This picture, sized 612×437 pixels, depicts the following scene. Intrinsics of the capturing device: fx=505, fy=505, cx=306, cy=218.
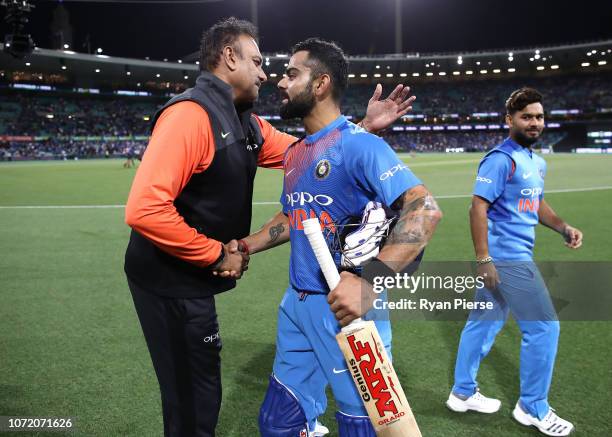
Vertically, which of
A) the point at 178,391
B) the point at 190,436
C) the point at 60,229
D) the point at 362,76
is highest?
the point at 362,76

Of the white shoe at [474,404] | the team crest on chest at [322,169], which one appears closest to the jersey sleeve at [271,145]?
the team crest on chest at [322,169]

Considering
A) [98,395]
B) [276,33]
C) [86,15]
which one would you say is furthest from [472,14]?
[98,395]

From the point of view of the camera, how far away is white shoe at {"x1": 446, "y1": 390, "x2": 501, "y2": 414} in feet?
13.1

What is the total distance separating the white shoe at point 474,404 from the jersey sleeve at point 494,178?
1.59m

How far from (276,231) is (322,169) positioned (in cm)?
80

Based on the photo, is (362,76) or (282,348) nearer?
(282,348)

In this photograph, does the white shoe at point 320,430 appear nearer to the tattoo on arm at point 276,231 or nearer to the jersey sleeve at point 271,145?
the tattoo on arm at point 276,231

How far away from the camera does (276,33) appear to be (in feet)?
284

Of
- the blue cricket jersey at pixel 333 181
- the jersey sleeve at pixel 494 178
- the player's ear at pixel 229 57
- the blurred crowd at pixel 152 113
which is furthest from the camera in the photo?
the blurred crowd at pixel 152 113

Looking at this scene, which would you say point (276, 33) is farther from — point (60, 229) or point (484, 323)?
point (484, 323)

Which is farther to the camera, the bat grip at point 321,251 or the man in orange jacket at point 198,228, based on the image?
the man in orange jacket at point 198,228

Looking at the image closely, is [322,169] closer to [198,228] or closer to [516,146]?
[198,228]

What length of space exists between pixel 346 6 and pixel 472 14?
2155 cm

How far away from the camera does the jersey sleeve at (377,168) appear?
86.3 inches
